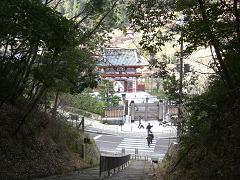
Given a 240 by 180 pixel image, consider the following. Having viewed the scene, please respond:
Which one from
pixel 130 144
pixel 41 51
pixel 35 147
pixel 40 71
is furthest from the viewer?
pixel 130 144

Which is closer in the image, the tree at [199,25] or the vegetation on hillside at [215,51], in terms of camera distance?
the vegetation on hillside at [215,51]

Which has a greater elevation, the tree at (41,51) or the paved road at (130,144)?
the tree at (41,51)

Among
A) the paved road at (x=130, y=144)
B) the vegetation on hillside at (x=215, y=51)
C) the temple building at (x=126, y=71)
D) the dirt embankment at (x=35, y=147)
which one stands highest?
the temple building at (x=126, y=71)

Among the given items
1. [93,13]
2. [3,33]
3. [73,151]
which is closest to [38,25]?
[3,33]

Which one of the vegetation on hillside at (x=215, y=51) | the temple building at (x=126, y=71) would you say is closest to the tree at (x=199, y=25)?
the vegetation on hillside at (x=215, y=51)

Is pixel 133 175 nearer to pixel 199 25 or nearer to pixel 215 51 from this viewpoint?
pixel 215 51

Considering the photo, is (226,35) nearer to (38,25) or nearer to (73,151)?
(38,25)

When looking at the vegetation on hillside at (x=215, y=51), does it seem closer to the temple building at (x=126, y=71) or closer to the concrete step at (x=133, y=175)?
the concrete step at (x=133, y=175)

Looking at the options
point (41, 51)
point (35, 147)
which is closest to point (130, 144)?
point (35, 147)

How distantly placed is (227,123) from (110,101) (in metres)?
51.1

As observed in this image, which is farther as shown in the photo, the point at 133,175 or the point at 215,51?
the point at 133,175

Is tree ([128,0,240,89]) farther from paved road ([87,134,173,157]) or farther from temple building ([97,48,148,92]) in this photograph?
temple building ([97,48,148,92])

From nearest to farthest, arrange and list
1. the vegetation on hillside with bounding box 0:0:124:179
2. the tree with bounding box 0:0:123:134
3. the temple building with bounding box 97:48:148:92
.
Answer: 1. the tree with bounding box 0:0:123:134
2. the vegetation on hillside with bounding box 0:0:124:179
3. the temple building with bounding box 97:48:148:92

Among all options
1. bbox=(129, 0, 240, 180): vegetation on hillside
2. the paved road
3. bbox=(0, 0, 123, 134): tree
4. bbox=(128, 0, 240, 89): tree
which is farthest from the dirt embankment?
the paved road
